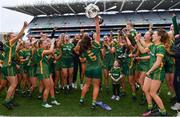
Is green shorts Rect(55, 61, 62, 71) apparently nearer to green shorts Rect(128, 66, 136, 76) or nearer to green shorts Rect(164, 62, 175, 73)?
green shorts Rect(128, 66, 136, 76)

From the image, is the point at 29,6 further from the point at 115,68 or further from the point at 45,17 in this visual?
the point at 115,68

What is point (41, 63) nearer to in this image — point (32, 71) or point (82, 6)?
point (32, 71)

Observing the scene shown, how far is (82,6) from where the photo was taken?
58.5 m

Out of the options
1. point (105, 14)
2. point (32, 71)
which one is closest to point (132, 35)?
point (32, 71)

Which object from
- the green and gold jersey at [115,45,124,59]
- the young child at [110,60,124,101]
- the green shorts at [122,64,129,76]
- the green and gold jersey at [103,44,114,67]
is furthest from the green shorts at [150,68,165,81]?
the green and gold jersey at [103,44,114,67]

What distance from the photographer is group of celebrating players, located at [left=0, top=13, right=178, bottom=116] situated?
23.6 ft

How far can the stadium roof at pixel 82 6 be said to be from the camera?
5541cm

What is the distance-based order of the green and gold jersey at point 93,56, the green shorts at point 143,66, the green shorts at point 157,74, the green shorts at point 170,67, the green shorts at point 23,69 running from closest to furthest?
the green shorts at point 157,74 < the green and gold jersey at point 93,56 < the green shorts at point 143,66 < the green shorts at point 170,67 < the green shorts at point 23,69

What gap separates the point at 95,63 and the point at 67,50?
2.62m

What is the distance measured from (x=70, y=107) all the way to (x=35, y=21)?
190ft

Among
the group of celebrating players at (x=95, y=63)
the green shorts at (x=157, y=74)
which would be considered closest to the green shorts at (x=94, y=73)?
the group of celebrating players at (x=95, y=63)

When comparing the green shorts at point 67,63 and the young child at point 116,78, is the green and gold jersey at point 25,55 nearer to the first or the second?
the green shorts at point 67,63

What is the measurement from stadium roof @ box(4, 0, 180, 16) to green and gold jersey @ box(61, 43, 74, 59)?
4534 centimetres

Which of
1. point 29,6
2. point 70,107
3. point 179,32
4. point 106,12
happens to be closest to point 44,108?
point 70,107
